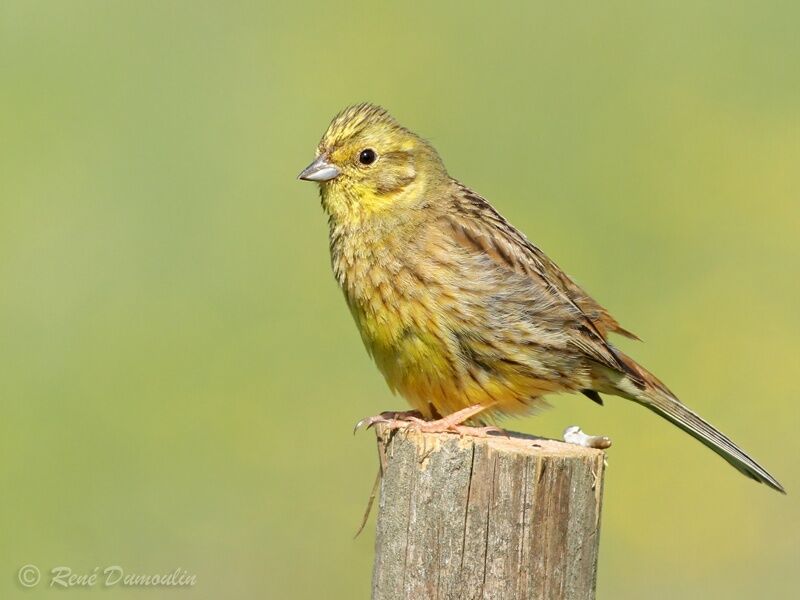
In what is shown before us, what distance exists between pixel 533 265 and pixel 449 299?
0.48 meters

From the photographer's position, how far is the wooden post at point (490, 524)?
14.8 feet

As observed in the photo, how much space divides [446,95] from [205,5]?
215 centimetres

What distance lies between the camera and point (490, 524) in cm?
452

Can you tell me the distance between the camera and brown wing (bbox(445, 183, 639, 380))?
6.08 m

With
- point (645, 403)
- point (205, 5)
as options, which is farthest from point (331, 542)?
point (205, 5)

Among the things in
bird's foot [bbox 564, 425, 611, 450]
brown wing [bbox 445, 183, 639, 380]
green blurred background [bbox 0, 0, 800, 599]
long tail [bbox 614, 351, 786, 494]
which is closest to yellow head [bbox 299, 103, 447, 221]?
brown wing [bbox 445, 183, 639, 380]

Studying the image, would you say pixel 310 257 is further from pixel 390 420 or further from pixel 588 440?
pixel 588 440

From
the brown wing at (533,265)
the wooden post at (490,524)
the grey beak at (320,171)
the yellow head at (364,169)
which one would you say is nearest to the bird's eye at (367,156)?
the yellow head at (364,169)

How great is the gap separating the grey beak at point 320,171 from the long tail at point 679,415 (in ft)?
4.26

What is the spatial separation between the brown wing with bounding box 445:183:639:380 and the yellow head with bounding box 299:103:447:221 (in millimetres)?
218

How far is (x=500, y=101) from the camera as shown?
41.2 ft

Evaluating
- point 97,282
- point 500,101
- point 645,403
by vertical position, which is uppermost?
point 500,101

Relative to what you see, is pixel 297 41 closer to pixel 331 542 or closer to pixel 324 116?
pixel 324 116

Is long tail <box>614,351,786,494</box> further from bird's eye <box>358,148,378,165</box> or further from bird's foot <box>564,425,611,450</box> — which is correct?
bird's eye <box>358,148,378,165</box>
